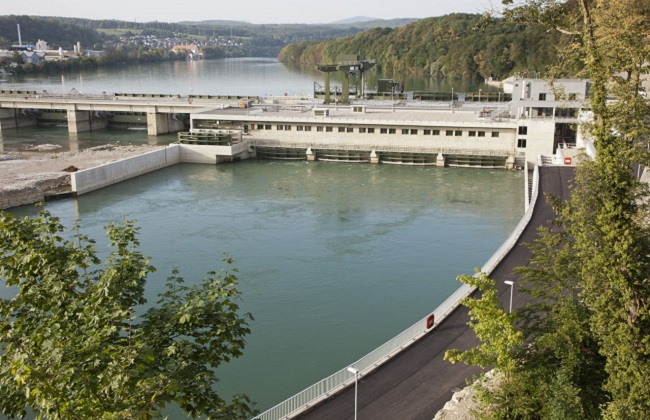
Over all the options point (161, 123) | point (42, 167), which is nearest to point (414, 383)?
point (42, 167)

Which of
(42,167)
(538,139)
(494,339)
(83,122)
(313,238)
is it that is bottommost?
(313,238)

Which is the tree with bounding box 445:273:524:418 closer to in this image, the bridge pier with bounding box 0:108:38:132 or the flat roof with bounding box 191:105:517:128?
the flat roof with bounding box 191:105:517:128

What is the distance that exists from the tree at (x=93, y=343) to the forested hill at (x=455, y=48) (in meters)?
103

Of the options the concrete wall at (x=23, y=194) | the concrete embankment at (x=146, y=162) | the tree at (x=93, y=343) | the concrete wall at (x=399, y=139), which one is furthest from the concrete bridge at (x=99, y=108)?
the tree at (x=93, y=343)

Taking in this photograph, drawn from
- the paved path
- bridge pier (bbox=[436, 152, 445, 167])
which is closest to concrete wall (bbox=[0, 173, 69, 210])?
the paved path

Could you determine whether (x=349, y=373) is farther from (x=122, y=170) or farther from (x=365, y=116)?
(x=365, y=116)

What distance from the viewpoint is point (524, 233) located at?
27625 mm

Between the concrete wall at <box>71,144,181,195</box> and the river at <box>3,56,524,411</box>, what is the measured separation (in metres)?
0.78

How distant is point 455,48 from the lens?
145m

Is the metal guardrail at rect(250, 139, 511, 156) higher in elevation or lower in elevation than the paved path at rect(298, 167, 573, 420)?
higher

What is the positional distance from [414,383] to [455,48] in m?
138

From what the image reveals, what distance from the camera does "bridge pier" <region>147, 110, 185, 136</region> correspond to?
69.9 metres

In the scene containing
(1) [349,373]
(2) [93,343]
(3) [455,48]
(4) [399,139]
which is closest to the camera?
(2) [93,343]

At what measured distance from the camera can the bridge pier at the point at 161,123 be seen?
229 feet
